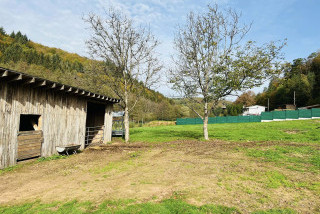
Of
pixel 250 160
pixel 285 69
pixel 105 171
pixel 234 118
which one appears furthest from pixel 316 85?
pixel 105 171

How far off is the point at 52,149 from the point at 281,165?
37.3ft

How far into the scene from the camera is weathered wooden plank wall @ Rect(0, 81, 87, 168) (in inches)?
300

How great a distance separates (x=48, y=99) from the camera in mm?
9750

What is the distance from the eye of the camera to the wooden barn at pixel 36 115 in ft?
25.0

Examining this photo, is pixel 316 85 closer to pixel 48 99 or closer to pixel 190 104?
pixel 190 104

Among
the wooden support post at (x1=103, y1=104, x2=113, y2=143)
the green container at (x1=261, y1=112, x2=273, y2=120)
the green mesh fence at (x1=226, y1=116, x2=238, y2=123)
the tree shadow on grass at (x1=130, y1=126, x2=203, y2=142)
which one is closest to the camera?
the wooden support post at (x1=103, y1=104, x2=113, y2=143)

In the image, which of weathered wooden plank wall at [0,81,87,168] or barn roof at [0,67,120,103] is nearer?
barn roof at [0,67,120,103]

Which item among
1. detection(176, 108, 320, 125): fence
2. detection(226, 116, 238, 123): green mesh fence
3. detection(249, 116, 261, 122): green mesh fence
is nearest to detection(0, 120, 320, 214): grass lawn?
detection(176, 108, 320, 125): fence

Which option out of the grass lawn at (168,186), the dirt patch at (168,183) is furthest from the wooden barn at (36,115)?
the dirt patch at (168,183)

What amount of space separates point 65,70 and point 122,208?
5302 cm

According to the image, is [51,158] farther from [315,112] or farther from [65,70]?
[315,112]

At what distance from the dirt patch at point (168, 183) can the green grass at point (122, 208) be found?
0.25m

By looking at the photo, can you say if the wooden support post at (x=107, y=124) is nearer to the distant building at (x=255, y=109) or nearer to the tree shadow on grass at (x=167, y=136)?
the tree shadow on grass at (x=167, y=136)

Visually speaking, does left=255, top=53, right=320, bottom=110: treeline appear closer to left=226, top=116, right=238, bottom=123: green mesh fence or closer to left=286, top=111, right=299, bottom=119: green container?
left=286, top=111, right=299, bottom=119: green container
